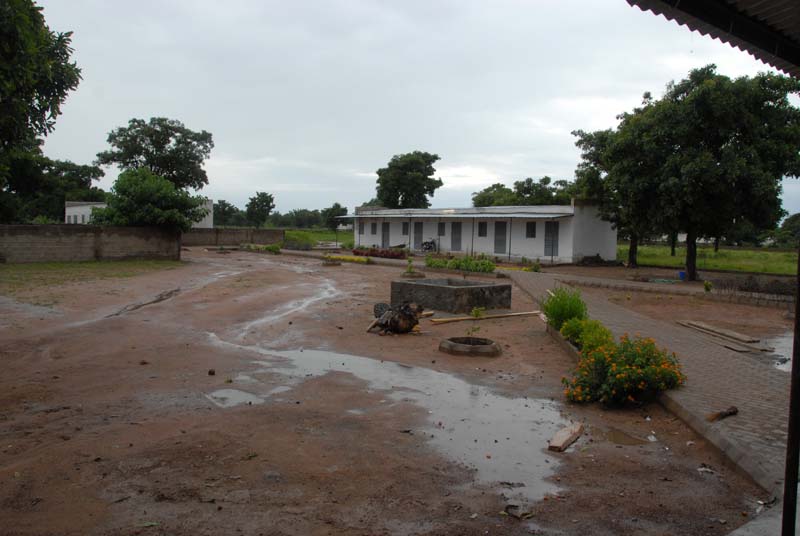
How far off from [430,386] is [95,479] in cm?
422

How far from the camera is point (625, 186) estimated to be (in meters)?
21.2

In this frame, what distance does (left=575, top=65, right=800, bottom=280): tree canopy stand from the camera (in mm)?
18922

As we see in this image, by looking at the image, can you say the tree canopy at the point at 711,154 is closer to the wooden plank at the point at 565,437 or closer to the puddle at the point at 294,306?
the puddle at the point at 294,306

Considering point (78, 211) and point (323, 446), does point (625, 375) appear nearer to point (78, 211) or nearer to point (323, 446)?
point (323, 446)

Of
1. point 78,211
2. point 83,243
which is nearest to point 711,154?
point 83,243

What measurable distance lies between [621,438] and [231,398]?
426 cm

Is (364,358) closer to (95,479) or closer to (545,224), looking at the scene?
(95,479)

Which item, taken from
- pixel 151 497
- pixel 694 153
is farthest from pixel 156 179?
pixel 151 497

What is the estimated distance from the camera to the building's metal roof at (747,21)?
293cm

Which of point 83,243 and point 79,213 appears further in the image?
point 79,213

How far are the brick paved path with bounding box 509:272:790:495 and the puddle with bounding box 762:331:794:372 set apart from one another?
8.5 inches

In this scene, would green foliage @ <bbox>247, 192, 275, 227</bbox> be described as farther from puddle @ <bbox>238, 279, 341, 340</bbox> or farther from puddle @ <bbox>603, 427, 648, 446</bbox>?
puddle @ <bbox>603, 427, 648, 446</bbox>

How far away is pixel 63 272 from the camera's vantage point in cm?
2228

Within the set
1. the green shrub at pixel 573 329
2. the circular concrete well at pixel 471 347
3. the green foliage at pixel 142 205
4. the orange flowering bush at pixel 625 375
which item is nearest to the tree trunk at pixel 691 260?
the green shrub at pixel 573 329
